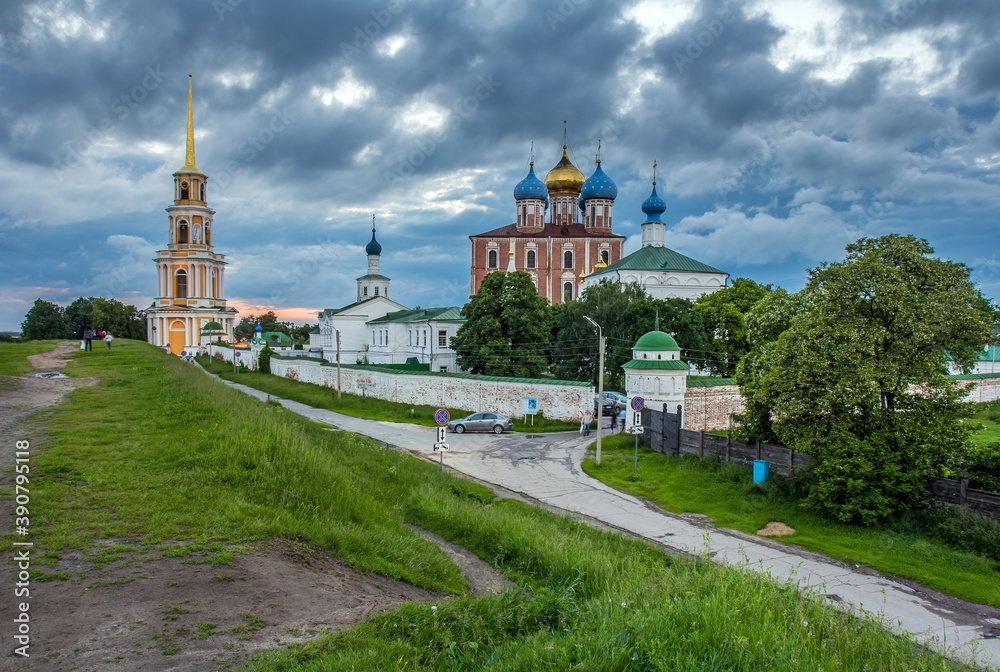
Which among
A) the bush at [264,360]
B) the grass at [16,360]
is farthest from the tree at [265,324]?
the grass at [16,360]

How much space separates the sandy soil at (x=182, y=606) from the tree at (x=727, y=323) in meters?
31.8

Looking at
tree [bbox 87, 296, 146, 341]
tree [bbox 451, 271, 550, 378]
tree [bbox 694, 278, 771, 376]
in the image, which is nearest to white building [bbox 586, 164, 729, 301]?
tree [bbox 694, 278, 771, 376]

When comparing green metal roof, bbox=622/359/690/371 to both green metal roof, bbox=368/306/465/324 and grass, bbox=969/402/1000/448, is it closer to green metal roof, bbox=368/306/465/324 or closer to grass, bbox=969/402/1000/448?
grass, bbox=969/402/1000/448

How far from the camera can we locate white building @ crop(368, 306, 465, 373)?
47781 mm

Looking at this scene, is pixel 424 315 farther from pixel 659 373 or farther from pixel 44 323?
pixel 44 323

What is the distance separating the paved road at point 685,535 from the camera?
28.6 feet

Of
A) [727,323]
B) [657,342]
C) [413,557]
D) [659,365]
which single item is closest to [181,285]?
[727,323]

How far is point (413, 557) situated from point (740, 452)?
1246cm

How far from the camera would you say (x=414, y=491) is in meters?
11.8

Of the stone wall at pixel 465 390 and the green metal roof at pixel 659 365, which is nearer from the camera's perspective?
the green metal roof at pixel 659 365

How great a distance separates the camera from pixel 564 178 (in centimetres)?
7338

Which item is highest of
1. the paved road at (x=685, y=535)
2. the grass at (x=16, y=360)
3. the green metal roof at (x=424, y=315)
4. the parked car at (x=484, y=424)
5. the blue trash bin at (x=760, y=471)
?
the green metal roof at (x=424, y=315)

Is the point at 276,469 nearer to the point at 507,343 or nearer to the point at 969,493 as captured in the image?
the point at 969,493

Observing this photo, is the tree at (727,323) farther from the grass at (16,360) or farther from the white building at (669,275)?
the grass at (16,360)
